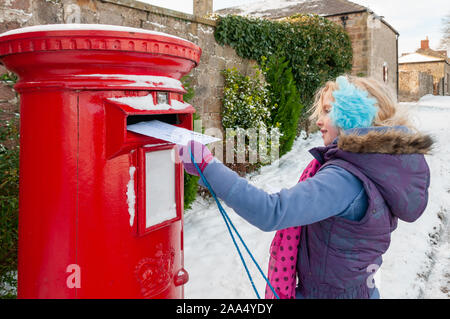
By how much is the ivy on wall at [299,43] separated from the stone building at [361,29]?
1871 millimetres

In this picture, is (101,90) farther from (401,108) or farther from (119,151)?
(401,108)

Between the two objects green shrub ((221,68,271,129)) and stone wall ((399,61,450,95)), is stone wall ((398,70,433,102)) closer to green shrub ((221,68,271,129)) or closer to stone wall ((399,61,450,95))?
stone wall ((399,61,450,95))

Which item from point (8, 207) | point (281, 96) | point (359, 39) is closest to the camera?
point (8, 207)

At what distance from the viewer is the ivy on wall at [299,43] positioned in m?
6.19

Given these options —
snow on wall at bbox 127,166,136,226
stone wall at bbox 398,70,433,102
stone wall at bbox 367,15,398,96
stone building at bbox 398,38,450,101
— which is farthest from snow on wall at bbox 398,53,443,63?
snow on wall at bbox 127,166,136,226

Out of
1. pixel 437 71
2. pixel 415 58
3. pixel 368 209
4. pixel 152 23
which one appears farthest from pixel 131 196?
pixel 415 58

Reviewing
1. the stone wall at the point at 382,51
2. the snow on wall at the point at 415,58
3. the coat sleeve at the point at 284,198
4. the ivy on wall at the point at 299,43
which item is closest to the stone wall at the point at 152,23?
the ivy on wall at the point at 299,43

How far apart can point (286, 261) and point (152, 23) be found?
3942mm

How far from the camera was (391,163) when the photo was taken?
1.40m

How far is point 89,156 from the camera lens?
1.38 metres

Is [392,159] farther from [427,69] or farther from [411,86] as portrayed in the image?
[427,69]

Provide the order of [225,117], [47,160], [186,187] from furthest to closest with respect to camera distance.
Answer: [225,117], [186,187], [47,160]
